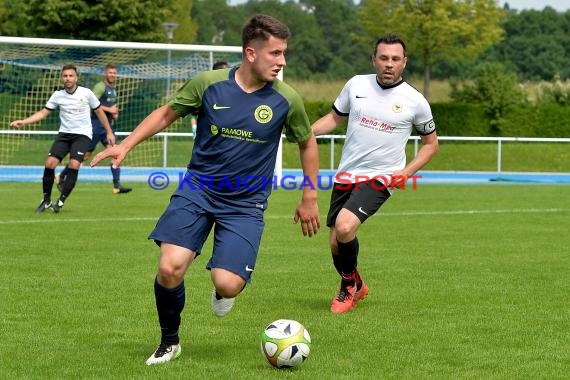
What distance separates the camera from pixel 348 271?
851 cm

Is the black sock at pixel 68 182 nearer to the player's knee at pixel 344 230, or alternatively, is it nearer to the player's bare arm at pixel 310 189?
the player's knee at pixel 344 230

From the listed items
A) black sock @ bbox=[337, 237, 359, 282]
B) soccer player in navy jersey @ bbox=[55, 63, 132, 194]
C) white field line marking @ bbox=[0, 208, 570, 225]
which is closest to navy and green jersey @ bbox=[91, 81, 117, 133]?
soccer player in navy jersey @ bbox=[55, 63, 132, 194]

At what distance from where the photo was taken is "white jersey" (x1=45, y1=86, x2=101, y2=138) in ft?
53.5

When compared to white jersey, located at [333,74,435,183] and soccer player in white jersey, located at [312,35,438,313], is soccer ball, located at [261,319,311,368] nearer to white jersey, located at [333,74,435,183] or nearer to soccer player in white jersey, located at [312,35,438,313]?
soccer player in white jersey, located at [312,35,438,313]

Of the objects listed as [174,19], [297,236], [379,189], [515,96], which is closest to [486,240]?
[297,236]

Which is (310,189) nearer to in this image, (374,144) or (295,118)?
(295,118)

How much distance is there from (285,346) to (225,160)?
1144mm

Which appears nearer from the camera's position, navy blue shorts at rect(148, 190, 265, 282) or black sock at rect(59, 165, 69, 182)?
navy blue shorts at rect(148, 190, 265, 282)

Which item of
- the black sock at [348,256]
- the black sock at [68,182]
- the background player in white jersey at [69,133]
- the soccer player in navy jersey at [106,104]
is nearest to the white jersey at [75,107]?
the background player in white jersey at [69,133]

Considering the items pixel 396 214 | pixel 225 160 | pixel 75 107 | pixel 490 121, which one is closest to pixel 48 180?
pixel 75 107

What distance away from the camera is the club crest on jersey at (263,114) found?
20.9 ft

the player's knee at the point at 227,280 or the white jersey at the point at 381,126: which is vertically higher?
the white jersey at the point at 381,126

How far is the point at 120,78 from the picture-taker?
24.5 meters

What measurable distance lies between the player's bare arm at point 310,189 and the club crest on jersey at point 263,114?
0.35 m
